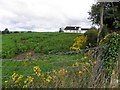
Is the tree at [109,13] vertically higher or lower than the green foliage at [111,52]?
higher

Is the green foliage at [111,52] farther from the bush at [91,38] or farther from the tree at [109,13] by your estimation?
the tree at [109,13]

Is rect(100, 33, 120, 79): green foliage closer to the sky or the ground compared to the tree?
closer to the ground

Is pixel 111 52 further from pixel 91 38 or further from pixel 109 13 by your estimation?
pixel 109 13

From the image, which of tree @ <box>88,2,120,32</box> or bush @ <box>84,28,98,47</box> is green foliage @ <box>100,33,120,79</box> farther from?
tree @ <box>88,2,120,32</box>

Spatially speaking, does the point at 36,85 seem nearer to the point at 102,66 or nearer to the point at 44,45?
the point at 102,66

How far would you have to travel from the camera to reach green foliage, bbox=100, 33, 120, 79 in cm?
525

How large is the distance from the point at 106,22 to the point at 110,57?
37.1ft

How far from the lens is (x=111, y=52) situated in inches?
211

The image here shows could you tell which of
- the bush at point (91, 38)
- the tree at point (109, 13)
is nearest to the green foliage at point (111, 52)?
the bush at point (91, 38)

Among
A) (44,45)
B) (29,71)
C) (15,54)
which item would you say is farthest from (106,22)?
(29,71)

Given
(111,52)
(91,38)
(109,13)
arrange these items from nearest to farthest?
(111,52)
(91,38)
(109,13)

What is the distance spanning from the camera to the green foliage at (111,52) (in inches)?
207

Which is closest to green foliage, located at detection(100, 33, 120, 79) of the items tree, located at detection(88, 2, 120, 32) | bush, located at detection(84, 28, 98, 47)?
bush, located at detection(84, 28, 98, 47)

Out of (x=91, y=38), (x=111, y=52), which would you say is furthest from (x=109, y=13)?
(x=111, y=52)
